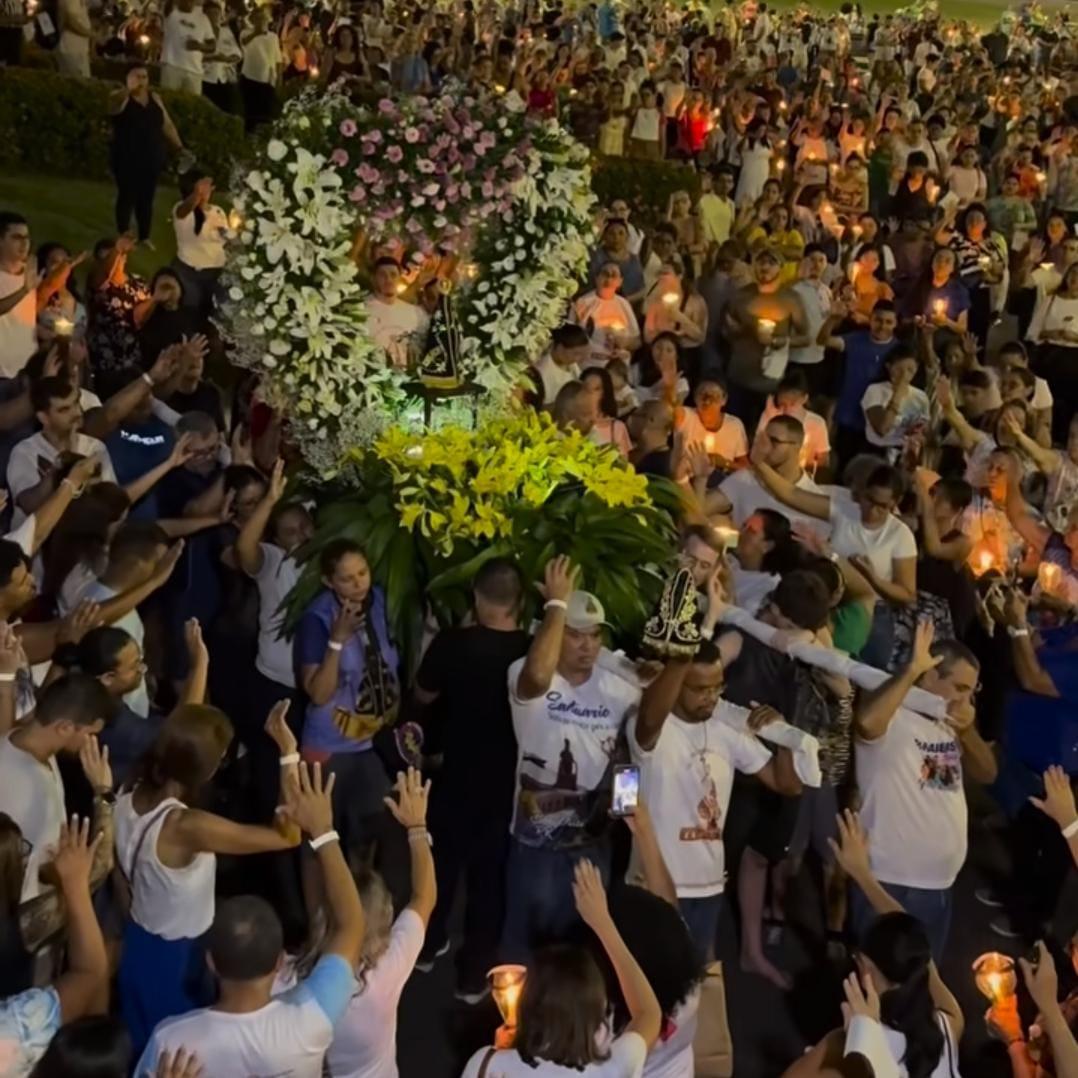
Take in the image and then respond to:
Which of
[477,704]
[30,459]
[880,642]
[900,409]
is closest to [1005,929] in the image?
[880,642]

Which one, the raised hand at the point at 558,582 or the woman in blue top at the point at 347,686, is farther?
the woman in blue top at the point at 347,686

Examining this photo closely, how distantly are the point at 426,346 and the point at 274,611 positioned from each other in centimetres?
181

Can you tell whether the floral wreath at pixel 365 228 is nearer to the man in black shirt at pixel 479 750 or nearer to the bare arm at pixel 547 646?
the man in black shirt at pixel 479 750

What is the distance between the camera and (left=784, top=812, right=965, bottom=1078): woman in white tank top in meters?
4.17

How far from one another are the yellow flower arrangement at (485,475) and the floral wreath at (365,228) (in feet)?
1.27

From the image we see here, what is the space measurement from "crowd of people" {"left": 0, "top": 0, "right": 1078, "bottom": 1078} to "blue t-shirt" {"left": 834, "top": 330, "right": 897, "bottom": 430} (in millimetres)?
29

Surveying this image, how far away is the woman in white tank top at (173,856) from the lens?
182 inches

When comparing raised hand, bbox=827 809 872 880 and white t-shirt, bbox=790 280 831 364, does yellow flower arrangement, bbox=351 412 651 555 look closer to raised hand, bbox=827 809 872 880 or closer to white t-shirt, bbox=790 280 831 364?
raised hand, bbox=827 809 872 880

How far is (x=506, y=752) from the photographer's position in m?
5.93

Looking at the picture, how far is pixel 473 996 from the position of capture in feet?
20.1

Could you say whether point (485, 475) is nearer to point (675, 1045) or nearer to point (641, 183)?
point (675, 1045)

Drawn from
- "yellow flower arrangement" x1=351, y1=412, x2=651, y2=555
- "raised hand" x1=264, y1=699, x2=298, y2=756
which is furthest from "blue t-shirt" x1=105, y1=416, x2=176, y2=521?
"raised hand" x1=264, y1=699, x2=298, y2=756

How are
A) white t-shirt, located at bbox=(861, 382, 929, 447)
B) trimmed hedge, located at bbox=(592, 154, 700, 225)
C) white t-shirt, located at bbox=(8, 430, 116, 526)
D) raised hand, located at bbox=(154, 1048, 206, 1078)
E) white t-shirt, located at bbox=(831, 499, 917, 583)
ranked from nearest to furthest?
raised hand, located at bbox=(154, 1048, 206, 1078)
white t-shirt, located at bbox=(8, 430, 116, 526)
white t-shirt, located at bbox=(831, 499, 917, 583)
white t-shirt, located at bbox=(861, 382, 929, 447)
trimmed hedge, located at bbox=(592, 154, 700, 225)

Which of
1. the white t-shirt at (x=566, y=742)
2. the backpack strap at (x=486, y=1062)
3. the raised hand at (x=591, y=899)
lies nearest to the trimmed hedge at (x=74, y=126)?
the white t-shirt at (x=566, y=742)
